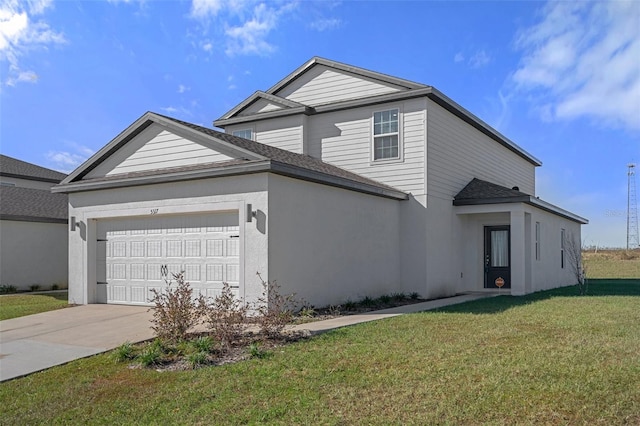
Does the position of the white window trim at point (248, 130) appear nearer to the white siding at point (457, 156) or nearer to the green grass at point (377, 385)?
the white siding at point (457, 156)

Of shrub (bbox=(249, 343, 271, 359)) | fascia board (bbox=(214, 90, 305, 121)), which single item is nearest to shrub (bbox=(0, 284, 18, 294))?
fascia board (bbox=(214, 90, 305, 121))

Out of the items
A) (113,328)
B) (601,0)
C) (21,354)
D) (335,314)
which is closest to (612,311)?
(335,314)

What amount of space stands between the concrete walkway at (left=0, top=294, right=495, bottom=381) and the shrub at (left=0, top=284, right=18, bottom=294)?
8067mm

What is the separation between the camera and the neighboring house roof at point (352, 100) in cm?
1598

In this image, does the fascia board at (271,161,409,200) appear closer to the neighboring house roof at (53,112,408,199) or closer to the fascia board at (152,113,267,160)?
the neighboring house roof at (53,112,408,199)

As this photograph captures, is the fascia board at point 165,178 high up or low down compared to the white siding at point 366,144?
down

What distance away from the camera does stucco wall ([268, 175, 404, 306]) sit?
11789mm

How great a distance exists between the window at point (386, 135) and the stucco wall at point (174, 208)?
19.9 feet

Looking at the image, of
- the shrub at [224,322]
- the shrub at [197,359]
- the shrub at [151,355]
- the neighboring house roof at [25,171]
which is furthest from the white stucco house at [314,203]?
the neighboring house roof at [25,171]

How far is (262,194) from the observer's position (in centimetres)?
1152

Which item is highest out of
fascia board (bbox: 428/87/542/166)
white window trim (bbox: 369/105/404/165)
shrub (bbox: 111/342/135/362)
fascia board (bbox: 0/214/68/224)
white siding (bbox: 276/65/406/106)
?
white siding (bbox: 276/65/406/106)

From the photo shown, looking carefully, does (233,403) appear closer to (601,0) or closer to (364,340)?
(364,340)

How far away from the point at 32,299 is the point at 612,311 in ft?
54.3

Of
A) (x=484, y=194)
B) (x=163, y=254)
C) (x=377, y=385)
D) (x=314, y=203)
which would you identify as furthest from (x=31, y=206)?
(x=377, y=385)
